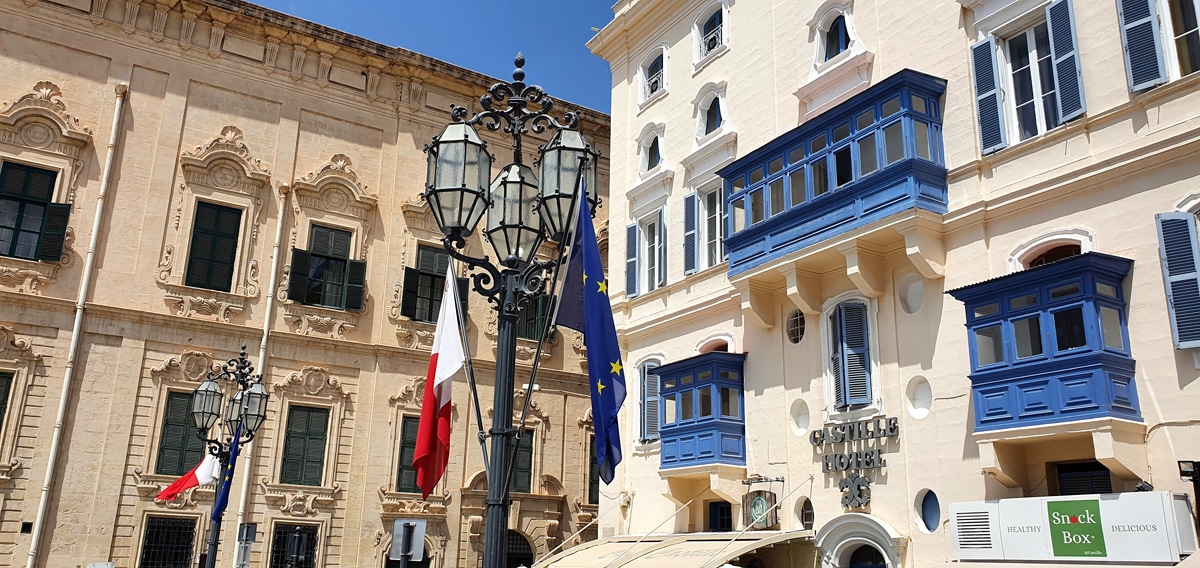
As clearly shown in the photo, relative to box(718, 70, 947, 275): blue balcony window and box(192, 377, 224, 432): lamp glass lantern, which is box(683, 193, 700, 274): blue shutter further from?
box(192, 377, 224, 432): lamp glass lantern

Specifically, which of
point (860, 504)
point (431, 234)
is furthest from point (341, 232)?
point (860, 504)

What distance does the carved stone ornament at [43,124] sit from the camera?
21.6 m

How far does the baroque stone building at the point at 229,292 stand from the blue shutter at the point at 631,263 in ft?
22.7

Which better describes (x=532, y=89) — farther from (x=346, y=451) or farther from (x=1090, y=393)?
(x=346, y=451)

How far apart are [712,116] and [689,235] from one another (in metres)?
2.58

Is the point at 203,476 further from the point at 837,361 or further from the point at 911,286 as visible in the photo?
the point at 911,286

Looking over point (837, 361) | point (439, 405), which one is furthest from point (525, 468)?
point (439, 405)

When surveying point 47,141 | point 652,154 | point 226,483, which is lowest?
point 226,483

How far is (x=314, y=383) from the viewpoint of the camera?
2358 centimetres

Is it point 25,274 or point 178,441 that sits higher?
point 25,274

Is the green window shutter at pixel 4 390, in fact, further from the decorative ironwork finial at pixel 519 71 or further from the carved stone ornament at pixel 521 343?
the decorative ironwork finial at pixel 519 71

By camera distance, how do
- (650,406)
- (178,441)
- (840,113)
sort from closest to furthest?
(840,113) < (650,406) < (178,441)

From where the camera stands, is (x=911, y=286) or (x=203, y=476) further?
(x=203, y=476)

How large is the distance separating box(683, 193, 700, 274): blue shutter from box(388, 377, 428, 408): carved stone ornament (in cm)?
901
